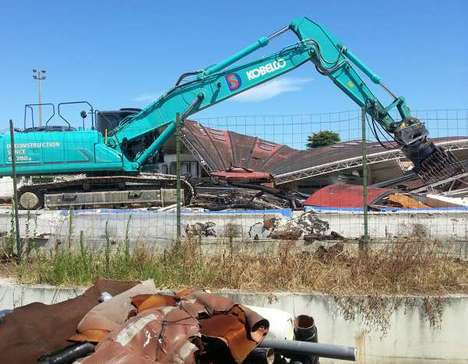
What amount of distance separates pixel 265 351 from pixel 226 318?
1.32ft

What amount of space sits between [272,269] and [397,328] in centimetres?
151

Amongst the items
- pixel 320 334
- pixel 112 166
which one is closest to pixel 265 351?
pixel 320 334

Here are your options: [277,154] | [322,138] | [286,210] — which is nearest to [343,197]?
[286,210]

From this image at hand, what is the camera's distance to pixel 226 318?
14.8 feet

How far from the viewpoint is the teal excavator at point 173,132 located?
1432 cm

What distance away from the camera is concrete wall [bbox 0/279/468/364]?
569cm

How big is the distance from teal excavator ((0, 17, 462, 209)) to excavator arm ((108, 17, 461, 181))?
0.09ft

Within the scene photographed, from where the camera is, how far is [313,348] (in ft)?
14.3

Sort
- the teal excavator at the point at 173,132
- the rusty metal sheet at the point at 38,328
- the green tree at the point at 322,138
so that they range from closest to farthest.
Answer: the rusty metal sheet at the point at 38,328 < the teal excavator at the point at 173,132 < the green tree at the point at 322,138

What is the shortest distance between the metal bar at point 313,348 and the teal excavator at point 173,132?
30.5 ft

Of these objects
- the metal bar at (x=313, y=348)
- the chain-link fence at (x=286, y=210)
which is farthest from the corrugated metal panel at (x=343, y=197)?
the metal bar at (x=313, y=348)

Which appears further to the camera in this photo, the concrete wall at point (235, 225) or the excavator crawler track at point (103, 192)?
the excavator crawler track at point (103, 192)

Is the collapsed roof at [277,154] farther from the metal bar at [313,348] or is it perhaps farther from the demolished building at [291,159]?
the metal bar at [313,348]

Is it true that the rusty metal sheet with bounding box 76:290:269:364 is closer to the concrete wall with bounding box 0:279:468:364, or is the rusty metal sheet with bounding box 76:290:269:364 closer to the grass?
the concrete wall with bounding box 0:279:468:364
